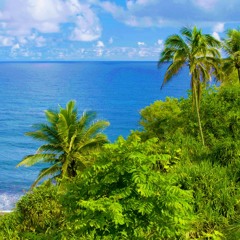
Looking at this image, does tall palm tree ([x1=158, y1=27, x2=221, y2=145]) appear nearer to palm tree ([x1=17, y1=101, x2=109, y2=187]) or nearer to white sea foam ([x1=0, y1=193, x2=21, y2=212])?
palm tree ([x1=17, y1=101, x2=109, y2=187])

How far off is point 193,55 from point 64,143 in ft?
34.8

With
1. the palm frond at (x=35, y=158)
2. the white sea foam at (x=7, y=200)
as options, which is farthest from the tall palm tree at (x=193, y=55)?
the white sea foam at (x=7, y=200)

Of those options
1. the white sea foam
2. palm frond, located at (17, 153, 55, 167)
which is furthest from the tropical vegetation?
the white sea foam

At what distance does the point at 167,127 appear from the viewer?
36.0m

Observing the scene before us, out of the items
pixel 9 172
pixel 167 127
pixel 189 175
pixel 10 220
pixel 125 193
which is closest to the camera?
pixel 125 193

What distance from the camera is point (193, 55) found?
86.8ft

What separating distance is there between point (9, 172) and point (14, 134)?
26.7 meters

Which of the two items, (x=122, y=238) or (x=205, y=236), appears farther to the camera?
(x=205, y=236)

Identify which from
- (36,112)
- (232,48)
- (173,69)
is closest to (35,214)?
(173,69)

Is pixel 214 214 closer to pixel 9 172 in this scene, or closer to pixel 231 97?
pixel 231 97

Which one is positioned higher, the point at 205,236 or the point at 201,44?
the point at 201,44

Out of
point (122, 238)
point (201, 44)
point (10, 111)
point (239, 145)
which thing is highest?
point (10, 111)

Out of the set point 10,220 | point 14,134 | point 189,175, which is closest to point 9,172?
point 14,134

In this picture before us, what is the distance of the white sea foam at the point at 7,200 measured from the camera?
191 feet
